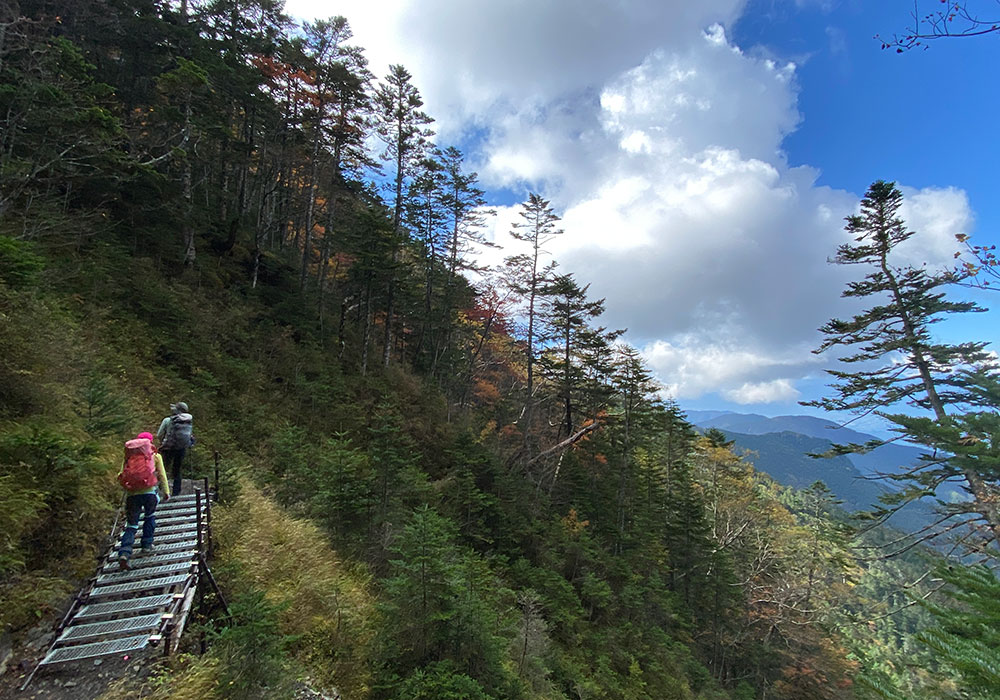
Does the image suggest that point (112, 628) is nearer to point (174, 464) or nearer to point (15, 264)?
point (174, 464)

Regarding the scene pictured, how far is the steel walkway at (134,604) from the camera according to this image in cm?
377

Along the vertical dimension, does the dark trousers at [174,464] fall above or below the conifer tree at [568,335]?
below

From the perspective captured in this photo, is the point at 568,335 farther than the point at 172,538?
Yes

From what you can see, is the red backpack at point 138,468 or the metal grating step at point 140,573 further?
the red backpack at point 138,468

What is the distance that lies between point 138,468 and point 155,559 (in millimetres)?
1116

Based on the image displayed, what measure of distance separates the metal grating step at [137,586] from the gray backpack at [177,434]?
328 centimetres

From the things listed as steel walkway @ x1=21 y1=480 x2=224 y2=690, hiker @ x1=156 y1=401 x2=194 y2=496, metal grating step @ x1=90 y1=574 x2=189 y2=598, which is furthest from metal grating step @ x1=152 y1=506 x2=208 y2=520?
metal grating step @ x1=90 y1=574 x2=189 y2=598

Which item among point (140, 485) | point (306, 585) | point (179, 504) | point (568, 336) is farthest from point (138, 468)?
point (568, 336)

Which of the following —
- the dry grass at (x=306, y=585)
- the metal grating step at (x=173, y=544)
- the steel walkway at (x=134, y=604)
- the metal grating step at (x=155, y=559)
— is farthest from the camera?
the dry grass at (x=306, y=585)

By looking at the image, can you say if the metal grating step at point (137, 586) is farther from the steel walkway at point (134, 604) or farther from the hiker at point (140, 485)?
the hiker at point (140, 485)

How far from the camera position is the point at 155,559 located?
5012 millimetres

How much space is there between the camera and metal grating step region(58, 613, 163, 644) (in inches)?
150

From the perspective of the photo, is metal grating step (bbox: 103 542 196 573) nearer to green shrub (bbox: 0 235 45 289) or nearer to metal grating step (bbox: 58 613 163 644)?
metal grating step (bbox: 58 613 163 644)

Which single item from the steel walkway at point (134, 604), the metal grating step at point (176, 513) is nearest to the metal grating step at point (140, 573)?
the steel walkway at point (134, 604)
